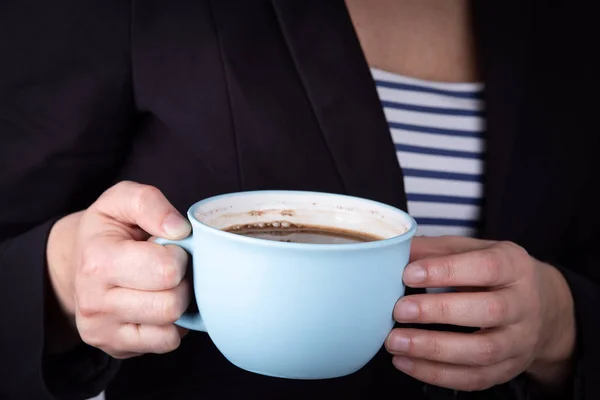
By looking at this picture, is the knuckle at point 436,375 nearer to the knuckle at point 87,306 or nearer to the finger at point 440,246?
the finger at point 440,246

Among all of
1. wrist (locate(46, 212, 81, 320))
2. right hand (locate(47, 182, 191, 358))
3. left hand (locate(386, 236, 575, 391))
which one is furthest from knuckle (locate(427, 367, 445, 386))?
wrist (locate(46, 212, 81, 320))

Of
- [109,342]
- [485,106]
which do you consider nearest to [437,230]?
[485,106]

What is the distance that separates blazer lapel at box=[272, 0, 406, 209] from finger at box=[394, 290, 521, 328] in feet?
0.68

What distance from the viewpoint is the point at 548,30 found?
0.83 meters

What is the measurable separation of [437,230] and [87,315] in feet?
1.39

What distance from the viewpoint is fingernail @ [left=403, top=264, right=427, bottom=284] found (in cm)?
44

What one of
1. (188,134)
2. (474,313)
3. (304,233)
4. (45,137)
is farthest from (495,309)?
(45,137)

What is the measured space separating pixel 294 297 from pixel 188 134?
358mm

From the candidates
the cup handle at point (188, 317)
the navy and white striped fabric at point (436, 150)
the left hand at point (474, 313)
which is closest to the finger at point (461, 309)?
the left hand at point (474, 313)

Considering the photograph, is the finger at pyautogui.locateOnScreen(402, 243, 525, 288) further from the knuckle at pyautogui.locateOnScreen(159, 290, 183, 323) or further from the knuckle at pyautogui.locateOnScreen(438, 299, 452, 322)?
the knuckle at pyautogui.locateOnScreen(159, 290, 183, 323)

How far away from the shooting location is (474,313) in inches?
19.8

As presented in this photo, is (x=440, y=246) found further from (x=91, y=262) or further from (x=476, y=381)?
(x=91, y=262)

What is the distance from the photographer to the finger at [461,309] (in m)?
0.46

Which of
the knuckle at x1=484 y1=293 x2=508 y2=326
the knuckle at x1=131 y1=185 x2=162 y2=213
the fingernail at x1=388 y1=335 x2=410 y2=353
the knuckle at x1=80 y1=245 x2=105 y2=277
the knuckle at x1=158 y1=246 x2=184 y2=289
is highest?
the knuckle at x1=131 y1=185 x2=162 y2=213
